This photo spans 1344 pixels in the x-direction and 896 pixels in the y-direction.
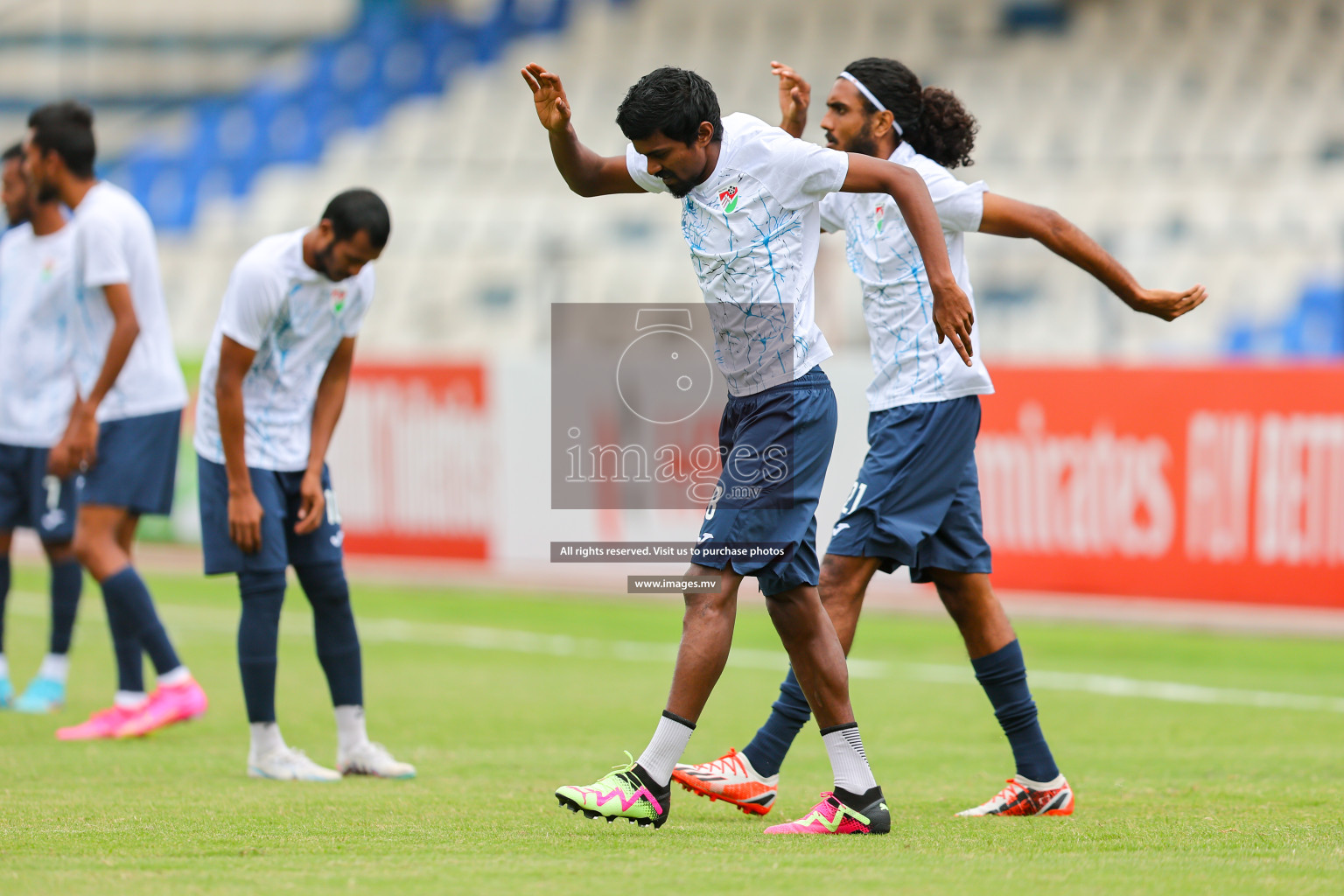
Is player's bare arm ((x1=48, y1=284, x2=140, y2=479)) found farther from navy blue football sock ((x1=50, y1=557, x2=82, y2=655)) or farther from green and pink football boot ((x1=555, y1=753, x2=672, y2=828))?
green and pink football boot ((x1=555, y1=753, x2=672, y2=828))

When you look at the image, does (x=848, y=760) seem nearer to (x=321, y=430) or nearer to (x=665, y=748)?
(x=665, y=748)

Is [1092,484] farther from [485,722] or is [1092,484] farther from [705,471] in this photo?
[485,722]

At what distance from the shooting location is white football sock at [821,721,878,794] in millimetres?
4781

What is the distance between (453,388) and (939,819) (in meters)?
9.67

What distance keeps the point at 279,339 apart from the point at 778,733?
89.2 inches

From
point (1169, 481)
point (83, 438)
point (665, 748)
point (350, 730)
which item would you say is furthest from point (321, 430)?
point (1169, 481)

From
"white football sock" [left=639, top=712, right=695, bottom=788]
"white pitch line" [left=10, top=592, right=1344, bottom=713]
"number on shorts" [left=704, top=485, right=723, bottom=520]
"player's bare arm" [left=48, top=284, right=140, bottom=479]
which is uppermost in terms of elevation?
"player's bare arm" [left=48, top=284, right=140, bottom=479]

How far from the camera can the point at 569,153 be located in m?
4.88

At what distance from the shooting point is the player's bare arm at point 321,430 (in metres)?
6.01

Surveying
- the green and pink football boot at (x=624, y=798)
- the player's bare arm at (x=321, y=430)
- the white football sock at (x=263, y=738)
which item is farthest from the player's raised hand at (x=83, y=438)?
the green and pink football boot at (x=624, y=798)

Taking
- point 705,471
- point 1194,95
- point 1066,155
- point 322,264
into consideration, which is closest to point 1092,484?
point 705,471

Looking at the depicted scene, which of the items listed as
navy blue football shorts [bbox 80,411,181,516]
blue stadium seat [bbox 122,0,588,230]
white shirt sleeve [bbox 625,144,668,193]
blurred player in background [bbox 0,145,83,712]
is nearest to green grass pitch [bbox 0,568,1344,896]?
blurred player in background [bbox 0,145,83,712]

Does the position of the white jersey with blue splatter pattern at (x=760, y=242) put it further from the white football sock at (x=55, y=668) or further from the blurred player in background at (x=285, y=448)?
the white football sock at (x=55, y=668)

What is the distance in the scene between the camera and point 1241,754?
667cm
